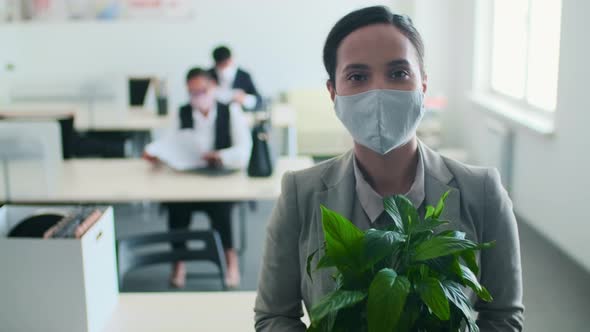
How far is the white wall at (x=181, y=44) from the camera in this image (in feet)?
25.1

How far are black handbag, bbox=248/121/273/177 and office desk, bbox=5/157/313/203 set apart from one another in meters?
0.05

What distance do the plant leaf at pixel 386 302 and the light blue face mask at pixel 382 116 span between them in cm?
46

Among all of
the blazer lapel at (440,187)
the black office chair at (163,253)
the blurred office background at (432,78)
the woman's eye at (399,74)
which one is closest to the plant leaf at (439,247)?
the blazer lapel at (440,187)

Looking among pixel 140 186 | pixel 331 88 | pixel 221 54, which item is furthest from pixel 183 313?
pixel 221 54

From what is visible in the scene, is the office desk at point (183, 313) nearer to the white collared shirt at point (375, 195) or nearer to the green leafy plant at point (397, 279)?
the white collared shirt at point (375, 195)

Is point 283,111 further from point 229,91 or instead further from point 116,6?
point 116,6

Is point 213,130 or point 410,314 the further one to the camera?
point 213,130

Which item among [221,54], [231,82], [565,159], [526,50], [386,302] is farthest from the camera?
[231,82]

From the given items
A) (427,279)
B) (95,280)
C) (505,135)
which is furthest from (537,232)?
(427,279)

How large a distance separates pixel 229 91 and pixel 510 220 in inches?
220

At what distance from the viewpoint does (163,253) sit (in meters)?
2.78

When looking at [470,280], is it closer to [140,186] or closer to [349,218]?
[349,218]

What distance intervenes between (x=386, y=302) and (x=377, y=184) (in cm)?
48

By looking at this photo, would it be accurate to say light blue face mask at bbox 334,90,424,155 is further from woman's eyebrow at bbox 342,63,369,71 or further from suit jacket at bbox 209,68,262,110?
suit jacket at bbox 209,68,262,110
